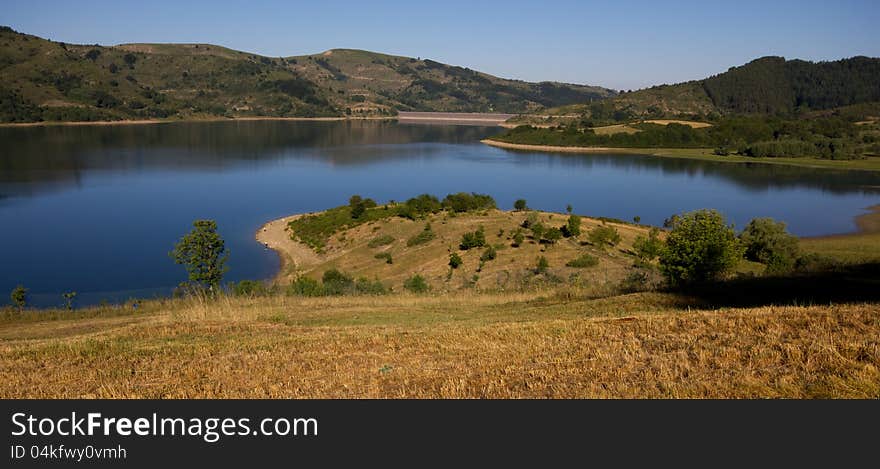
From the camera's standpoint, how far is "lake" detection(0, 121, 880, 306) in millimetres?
47375

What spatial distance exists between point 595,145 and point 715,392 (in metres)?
161

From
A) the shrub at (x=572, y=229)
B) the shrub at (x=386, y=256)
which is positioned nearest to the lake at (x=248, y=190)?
the shrub at (x=386, y=256)

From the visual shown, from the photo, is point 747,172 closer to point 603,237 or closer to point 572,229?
point 603,237

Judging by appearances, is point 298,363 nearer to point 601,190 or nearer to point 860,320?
point 860,320

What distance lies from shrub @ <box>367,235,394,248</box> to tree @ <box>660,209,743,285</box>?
85.1 feet

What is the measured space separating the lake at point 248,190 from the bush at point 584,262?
21619 millimetres

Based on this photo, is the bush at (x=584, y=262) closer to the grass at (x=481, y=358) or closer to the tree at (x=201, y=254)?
the tree at (x=201, y=254)

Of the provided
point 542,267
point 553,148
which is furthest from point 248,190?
point 553,148

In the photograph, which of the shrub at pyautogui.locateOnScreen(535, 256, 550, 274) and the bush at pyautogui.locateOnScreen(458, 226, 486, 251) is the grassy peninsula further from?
the bush at pyautogui.locateOnScreen(458, 226, 486, 251)

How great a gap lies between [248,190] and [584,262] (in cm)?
6410

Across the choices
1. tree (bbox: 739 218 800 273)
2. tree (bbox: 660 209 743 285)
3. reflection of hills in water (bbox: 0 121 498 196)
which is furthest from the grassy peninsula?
reflection of hills in water (bbox: 0 121 498 196)

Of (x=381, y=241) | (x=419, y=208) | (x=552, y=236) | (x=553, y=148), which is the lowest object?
(x=381, y=241)

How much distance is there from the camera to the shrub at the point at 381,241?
46.8 m

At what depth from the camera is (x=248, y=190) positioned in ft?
280
